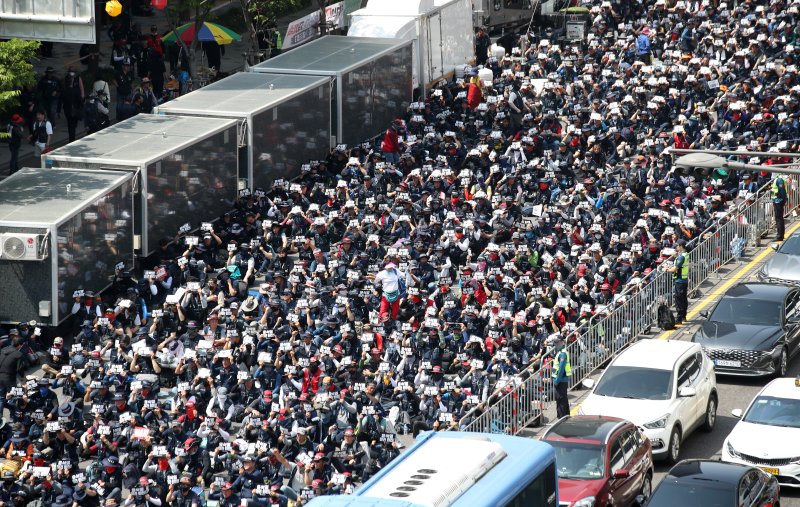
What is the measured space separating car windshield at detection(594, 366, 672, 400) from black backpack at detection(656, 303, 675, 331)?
489 centimetres

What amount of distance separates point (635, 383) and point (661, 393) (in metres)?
0.52

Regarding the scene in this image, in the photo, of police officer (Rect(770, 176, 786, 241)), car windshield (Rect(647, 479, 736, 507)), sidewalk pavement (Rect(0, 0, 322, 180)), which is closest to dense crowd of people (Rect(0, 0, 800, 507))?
police officer (Rect(770, 176, 786, 241))

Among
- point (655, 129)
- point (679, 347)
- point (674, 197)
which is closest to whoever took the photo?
point (679, 347)

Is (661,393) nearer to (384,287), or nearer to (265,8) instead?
(384,287)

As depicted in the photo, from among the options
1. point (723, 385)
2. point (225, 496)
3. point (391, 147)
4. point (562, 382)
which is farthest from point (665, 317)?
point (225, 496)

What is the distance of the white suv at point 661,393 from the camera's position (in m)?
25.5

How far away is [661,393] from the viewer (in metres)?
26.0

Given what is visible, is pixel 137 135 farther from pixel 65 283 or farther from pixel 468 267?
pixel 468 267

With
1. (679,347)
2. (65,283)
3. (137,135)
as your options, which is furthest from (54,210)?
(679,347)

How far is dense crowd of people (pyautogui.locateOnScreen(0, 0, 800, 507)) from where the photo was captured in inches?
1013

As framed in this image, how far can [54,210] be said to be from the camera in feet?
105

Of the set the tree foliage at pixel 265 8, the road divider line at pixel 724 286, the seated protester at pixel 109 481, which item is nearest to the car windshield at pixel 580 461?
the seated protester at pixel 109 481

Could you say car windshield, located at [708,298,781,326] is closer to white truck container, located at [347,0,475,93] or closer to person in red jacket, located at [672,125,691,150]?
person in red jacket, located at [672,125,691,150]

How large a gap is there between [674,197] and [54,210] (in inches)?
519
